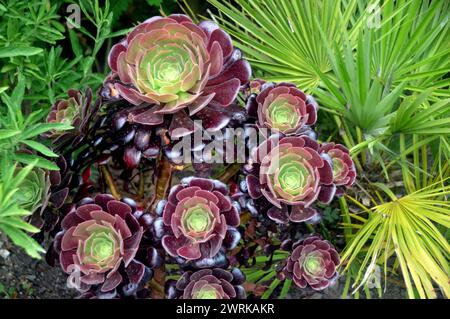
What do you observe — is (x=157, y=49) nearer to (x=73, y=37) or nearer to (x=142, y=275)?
(x=142, y=275)

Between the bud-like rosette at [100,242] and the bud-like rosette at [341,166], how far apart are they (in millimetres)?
428

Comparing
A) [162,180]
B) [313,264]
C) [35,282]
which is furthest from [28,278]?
[313,264]

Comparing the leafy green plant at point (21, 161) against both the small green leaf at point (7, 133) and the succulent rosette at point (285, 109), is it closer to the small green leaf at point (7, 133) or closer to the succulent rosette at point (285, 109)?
the small green leaf at point (7, 133)

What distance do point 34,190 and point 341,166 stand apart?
2.08 feet

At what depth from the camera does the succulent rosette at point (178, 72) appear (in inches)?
41.2

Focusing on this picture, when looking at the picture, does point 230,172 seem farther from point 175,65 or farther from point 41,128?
point 41,128

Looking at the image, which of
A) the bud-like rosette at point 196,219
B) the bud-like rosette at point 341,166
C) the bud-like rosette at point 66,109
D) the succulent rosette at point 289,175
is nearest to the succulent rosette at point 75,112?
the bud-like rosette at point 66,109

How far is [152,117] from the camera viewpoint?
41.9 inches

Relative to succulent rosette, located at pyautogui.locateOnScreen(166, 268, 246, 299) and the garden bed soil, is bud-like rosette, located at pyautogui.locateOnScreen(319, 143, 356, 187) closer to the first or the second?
succulent rosette, located at pyautogui.locateOnScreen(166, 268, 246, 299)

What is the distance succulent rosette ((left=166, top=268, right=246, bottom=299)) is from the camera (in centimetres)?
114

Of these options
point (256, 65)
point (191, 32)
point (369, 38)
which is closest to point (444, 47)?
point (369, 38)

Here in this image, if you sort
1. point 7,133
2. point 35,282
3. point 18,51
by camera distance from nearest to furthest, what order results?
point 7,133, point 18,51, point 35,282

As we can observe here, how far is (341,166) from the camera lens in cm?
121

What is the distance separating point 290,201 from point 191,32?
373mm
